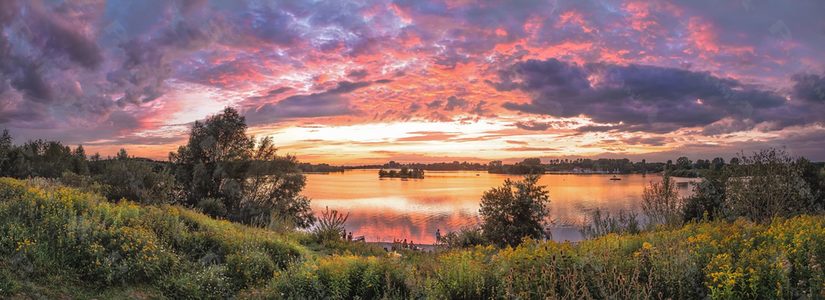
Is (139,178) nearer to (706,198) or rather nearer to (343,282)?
(343,282)

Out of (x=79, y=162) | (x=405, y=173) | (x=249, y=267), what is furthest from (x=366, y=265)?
(x=405, y=173)

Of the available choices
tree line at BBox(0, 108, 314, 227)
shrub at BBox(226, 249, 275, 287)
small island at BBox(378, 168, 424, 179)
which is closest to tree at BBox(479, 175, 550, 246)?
shrub at BBox(226, 249, 275, 287)

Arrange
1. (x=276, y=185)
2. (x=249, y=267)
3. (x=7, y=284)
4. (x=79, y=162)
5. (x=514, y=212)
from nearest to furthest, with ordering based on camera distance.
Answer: (x=7, y=284) → (x=249, y=267) → (x=514, y=212) → (x=276, y=185) → (x=79, y=162)

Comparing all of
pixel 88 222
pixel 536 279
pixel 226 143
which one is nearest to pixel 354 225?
pixel 226 143

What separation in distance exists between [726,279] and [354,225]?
114ft

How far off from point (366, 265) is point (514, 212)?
42.2 feet

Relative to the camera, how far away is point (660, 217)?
20188 millimetres

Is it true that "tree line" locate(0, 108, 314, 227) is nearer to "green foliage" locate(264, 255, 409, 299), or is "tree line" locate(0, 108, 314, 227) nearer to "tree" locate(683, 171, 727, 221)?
"tree" locate(683, 171, 727, 221)

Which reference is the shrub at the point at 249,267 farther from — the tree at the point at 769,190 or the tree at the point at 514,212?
the tree at the point at 769,190

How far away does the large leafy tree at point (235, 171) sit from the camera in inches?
1420

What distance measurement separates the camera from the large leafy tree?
36.1m

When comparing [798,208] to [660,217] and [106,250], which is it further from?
[106,250]

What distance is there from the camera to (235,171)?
1491 inches

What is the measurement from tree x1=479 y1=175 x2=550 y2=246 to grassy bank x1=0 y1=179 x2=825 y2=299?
10598 millimetres
